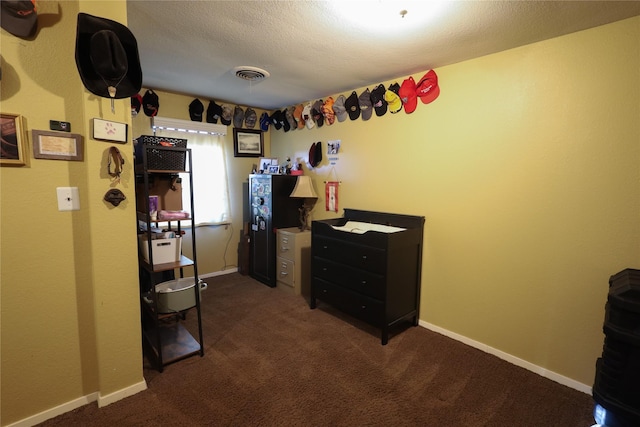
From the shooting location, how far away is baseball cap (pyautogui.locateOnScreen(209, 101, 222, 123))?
12.2ft

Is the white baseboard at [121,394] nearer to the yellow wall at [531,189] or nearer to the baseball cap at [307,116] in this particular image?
the yellow wall at [531,189]

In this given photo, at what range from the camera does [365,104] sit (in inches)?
120

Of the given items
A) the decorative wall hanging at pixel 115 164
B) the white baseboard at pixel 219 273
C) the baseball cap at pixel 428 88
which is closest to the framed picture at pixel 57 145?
the decorative wall hanging at pixel 115 164

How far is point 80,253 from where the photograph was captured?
5.57 feet

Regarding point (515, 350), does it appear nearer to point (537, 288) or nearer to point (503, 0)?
point (537, 288)

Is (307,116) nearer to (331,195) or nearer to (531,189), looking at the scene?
(331,195)

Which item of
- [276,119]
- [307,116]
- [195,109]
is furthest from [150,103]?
[307,116]

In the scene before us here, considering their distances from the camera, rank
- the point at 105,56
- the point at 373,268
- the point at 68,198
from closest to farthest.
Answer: the point at 105,56, the point at 68,198, the point at 373,268

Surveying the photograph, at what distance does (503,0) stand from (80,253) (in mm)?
2679

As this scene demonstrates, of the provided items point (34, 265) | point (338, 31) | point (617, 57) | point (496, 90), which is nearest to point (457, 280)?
point (496, 90)

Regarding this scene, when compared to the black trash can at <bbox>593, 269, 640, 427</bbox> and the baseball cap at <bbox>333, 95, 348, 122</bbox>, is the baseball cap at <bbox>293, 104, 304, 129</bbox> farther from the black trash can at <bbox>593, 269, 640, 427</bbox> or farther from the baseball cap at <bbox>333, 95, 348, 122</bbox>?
the black trash can at <bbox>593, 269, 640, 427</bbox>

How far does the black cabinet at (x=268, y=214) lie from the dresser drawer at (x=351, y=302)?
3.06 ft

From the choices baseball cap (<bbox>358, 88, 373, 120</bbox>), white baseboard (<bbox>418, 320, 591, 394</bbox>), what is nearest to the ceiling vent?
baseball cap (<bbox>358, 88, 373, 120</bbox>)

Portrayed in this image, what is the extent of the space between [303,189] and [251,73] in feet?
4.56
